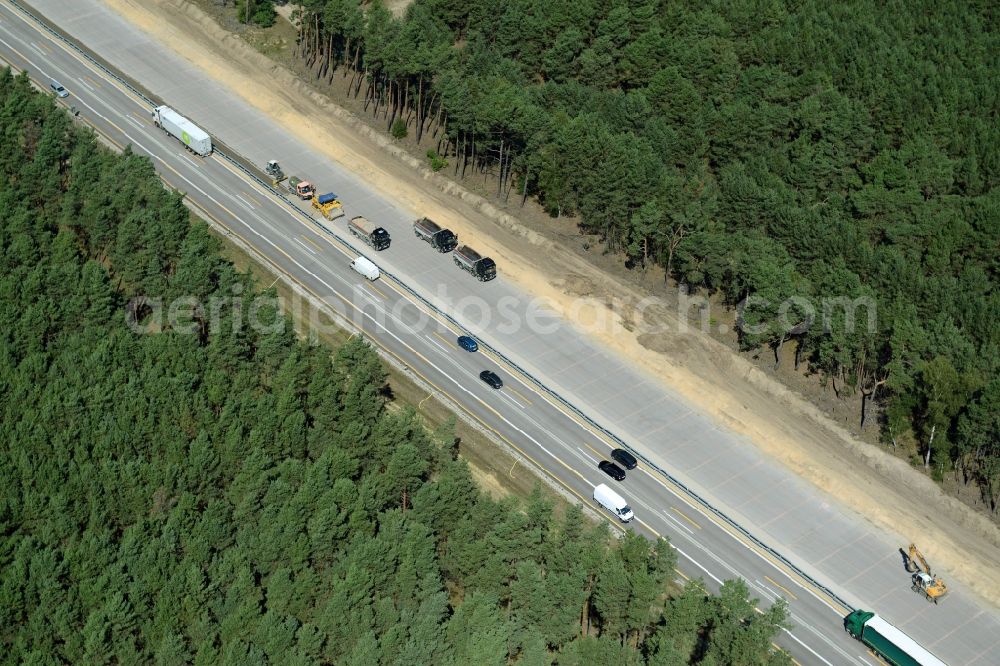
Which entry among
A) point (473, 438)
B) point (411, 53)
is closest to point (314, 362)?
point (473, 438)

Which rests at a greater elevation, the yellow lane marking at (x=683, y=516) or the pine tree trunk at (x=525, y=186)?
the pine tree trunk at (x=525, y=186)

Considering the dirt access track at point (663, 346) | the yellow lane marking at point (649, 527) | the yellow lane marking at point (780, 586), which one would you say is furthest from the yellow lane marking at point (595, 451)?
the yellow lane marking at point (780, 586)

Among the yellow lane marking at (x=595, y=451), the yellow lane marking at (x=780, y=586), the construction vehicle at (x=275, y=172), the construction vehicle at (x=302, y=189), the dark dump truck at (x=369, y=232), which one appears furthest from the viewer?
the construction vehicle at (x=275, y=172)

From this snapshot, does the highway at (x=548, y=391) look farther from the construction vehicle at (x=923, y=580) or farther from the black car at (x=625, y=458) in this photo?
the black car at (x=625, y=458)

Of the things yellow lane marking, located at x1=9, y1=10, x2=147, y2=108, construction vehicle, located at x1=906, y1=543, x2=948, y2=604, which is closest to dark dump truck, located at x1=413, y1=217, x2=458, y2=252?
yellow lane marking, located at x1=9, y1=10, x2=147, y2=108

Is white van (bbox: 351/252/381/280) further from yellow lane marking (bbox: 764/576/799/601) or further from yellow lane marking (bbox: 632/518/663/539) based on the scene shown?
yellow lane marking (bbox: 764/576/799/601)

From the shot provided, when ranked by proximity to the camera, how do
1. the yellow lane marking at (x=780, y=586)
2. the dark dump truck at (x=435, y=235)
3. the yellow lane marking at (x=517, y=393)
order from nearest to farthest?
the yellow lane marking at (x=780, y=586), the yellow lane marking at (x=517, y=393), the dark dump truck at (x=435, y=235)
